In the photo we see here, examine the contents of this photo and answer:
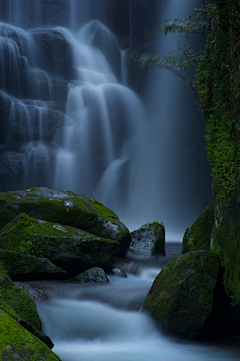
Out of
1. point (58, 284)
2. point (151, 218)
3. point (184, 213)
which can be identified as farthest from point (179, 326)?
point (184, 213)

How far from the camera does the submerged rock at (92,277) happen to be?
19.7 feet

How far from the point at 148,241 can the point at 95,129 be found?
12.8 meters

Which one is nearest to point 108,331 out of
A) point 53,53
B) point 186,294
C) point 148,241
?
point 186,294

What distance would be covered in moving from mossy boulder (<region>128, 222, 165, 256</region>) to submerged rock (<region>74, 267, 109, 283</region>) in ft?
9.33

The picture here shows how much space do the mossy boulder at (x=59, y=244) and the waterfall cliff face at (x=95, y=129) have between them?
11051 mm

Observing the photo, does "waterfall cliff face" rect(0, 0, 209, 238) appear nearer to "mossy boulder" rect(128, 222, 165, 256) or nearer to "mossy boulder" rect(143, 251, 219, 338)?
"mossy boulder" rect(128, 222, 165, 256)

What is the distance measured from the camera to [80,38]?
2714 cm

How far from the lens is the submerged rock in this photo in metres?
6.02

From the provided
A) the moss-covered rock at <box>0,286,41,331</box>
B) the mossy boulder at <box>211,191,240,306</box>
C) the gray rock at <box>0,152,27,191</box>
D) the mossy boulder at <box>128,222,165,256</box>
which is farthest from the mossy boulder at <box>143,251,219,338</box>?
the gray rock at <box>0,152,27,191</box>

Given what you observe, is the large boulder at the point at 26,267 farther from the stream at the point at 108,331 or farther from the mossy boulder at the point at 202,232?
the mossy boulder at the point at 202,232

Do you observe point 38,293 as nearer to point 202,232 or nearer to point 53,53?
point 202,232

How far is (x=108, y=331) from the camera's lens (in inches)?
175

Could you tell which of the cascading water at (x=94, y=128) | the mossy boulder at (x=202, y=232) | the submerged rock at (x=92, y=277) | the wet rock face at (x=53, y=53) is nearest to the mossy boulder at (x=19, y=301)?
the submerged rock at (x=92, y=277)

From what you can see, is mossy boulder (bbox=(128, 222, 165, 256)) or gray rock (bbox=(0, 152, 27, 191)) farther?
gray rock (bbox=(0, 152, 27, 191))
